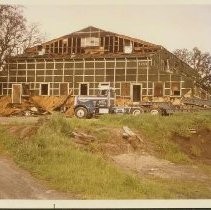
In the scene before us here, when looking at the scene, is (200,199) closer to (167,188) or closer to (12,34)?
(167,188)

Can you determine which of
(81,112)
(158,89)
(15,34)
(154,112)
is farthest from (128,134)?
(15,34)

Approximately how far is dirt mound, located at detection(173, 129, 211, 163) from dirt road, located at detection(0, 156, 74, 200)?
62.5 inches

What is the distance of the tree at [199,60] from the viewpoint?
279 inches

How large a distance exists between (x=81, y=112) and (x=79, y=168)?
986 mm

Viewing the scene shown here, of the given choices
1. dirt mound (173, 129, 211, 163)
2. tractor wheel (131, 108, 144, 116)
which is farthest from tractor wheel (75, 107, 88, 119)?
dirt mound (173, 129, 211, 163)

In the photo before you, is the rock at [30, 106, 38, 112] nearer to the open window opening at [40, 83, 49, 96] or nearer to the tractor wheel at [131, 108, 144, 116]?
the open window opening at [40, 83, 49, 96]

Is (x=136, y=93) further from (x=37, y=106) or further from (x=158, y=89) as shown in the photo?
(x=37, y=106)

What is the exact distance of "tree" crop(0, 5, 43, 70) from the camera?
690cm

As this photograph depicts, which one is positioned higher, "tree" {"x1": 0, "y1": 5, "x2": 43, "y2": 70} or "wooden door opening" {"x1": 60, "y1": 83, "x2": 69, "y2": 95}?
"tree" {"x1": 0, "y1": 5, "x2": 43, "y2": 70}

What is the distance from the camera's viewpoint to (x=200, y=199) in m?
6.35

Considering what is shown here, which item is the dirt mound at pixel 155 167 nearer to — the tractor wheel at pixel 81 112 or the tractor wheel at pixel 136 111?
the tractor wheel at pixel 136 111

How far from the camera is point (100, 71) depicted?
7715mm

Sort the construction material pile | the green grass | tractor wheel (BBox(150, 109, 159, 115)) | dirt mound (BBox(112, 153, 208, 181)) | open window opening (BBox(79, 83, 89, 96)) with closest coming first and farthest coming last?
the green grass
dirt mound (BBox(112, 153, 208, 181))
the construction material pile
tractor wheel (BBox(150, 109, 159, 115))
open window opening (BBox(79, 83, 89, 96))

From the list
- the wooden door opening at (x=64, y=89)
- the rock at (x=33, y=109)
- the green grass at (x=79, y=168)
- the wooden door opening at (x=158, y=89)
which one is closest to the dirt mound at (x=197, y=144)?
the green grass at (x=79, y=168)
